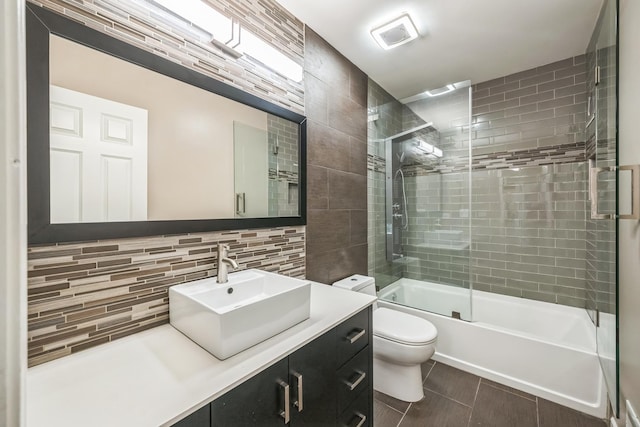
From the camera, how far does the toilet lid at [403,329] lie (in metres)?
1.70

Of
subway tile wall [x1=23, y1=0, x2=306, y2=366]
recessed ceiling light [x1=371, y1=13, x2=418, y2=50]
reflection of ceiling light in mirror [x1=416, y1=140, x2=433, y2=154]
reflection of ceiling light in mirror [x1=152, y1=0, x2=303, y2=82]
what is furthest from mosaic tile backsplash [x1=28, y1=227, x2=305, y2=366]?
reflection of ceiling light in mirror [x1=416, y1=140, x2=433, y2=154]

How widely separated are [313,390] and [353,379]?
0.29 m

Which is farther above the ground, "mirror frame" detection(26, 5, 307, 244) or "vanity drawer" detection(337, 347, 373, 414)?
"mirror frame" detection(26, 5, 307, 244)

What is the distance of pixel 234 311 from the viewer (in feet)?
2.82

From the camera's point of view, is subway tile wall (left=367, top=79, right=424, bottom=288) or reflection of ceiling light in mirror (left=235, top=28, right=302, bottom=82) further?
subway tile wall (left=367, top=79, right=424, bottom=288)

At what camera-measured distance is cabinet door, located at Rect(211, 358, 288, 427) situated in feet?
2.41

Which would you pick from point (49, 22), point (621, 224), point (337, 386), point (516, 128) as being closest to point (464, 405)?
point (337, 386)

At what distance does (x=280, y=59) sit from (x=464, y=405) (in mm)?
2380

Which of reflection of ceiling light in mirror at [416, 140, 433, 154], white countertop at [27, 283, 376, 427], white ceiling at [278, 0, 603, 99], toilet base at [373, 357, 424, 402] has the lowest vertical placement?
toilet base at [373, 357, 424, 402]

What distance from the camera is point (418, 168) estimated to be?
9.29 ft

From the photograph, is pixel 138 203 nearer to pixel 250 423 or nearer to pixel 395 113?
pixel 250 423

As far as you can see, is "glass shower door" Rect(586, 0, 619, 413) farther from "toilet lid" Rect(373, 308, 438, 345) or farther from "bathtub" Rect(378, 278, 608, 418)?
"toilet lid" Rect(373, 308, 438, 345)

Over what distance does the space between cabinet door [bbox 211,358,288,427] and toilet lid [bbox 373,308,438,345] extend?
103cm

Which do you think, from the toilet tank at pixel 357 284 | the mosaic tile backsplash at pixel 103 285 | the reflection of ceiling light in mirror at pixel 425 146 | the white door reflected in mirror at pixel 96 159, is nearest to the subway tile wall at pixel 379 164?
the reflection of ceiling light in mirror at pixel 425 146
